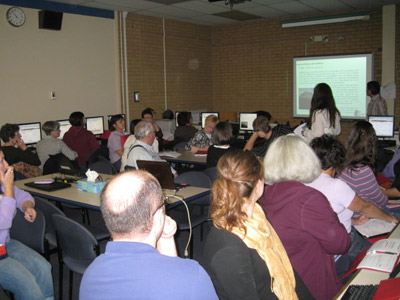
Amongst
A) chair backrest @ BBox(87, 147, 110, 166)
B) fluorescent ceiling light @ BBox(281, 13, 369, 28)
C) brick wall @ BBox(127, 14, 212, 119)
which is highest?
fluorescent ceiling light @ BBox(281, 13, 369, 28)

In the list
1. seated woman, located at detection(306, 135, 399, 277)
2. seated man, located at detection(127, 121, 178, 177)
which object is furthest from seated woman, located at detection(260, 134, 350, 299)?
seated man, located at detection(127, 121, 178, 177)

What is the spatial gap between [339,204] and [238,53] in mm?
7665

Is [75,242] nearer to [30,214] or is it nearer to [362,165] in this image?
[30,214]

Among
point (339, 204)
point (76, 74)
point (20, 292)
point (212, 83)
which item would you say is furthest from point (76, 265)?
point (212, 83)

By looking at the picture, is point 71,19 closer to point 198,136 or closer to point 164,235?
point 198,136

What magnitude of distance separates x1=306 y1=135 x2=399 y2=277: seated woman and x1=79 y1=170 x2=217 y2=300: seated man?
4.58ft

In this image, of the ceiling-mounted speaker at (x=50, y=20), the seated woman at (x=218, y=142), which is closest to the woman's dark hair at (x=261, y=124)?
the seated woman at (x=218, y=142)

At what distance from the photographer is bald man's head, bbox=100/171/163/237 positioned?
1.14m

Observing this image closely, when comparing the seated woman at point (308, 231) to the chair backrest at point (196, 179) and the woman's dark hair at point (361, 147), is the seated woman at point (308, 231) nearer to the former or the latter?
the woman's dark hair at point (361, 147)

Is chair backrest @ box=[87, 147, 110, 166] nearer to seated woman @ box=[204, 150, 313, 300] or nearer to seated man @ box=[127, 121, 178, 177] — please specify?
seated man @ box=[127, 121, 178, 177]

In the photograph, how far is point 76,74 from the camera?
7.02 metres

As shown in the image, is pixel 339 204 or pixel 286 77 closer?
pixel 339 204

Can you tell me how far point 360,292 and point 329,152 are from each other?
1037 millimetres

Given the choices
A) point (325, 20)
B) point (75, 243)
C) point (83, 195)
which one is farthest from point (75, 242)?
point (325, 20)
